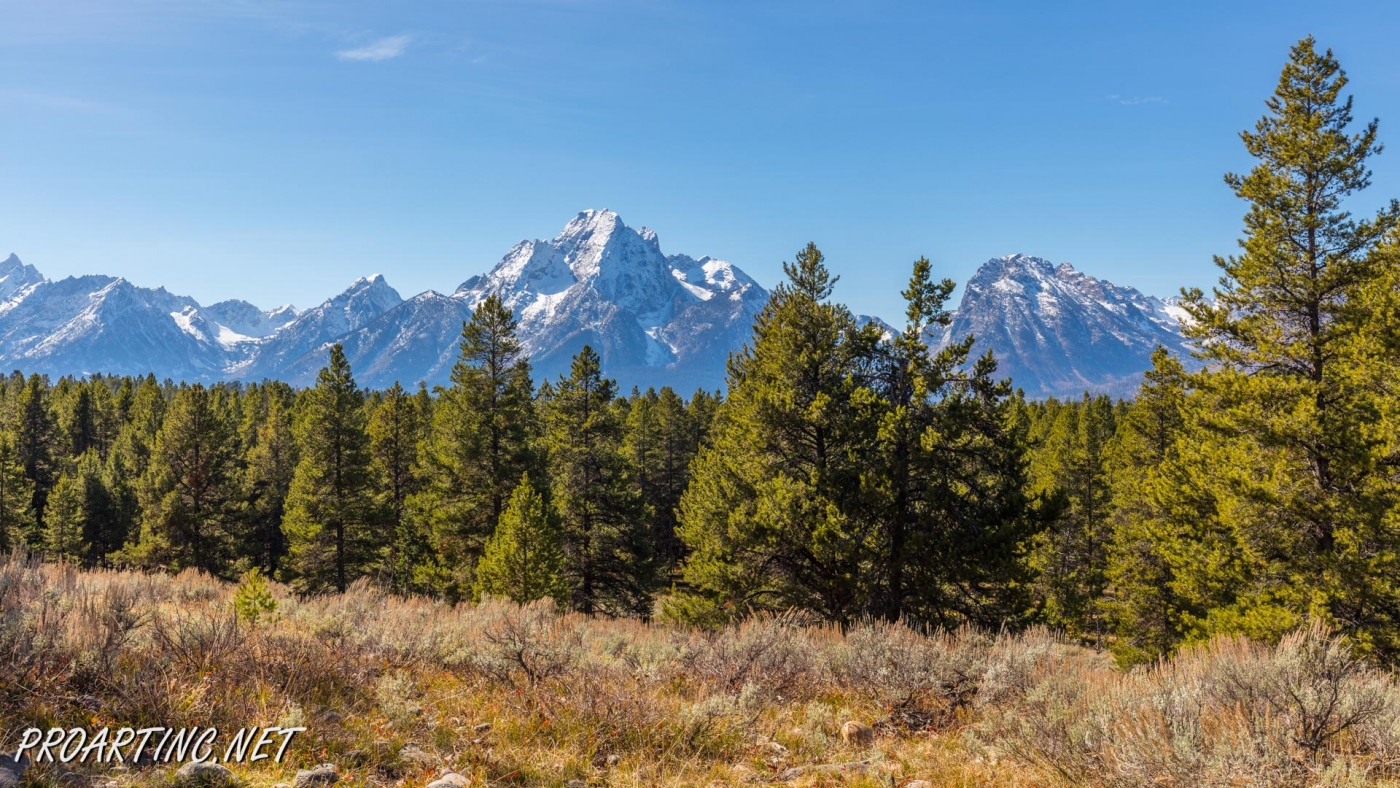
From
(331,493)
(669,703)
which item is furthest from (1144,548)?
(331,493)

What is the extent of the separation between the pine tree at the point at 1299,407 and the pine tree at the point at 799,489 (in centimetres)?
724

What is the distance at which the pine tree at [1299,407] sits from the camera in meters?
11.6

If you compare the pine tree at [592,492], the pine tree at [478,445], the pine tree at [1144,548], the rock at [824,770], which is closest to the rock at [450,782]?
the rock at [824,770]

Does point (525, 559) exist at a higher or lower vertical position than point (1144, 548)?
higher

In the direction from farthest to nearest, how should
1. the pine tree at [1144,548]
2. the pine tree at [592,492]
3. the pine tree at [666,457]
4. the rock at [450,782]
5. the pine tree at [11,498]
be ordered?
the pine tree at [666,457] → the pine tree at [11,498] → the pine tree at [592,492] → the pine tree at [1144,548] → the rock at [450,782]

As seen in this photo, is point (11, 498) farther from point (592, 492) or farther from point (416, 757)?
point (416, 757)

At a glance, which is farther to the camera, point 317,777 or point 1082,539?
point 1082,539

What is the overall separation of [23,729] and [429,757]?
2.36m

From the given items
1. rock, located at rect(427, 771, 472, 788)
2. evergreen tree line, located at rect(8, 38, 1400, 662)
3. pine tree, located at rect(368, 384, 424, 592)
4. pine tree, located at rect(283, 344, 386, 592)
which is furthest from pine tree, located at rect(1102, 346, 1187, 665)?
pine tree, located at rect(368, 384, 424, 592)

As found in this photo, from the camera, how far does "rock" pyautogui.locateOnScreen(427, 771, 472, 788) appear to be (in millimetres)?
4199

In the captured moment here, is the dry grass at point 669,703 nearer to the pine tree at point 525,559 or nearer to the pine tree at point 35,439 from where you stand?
the pine tree at point 525,559

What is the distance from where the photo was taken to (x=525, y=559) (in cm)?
1875

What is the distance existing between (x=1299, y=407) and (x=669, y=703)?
1315 centimetres

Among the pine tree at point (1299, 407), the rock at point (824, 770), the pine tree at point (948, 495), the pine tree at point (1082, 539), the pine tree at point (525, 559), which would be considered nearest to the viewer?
the rock at point (824, 770)
